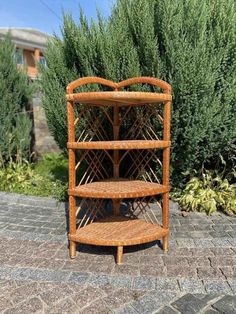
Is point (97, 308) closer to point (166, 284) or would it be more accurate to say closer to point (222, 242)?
point (166, 284)

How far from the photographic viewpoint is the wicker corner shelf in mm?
2449

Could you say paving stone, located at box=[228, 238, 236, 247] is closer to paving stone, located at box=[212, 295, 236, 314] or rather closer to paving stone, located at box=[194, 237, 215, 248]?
paving stone, located at box=[194, 237, 215, 248]

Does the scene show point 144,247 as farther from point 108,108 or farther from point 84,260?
point 108,108

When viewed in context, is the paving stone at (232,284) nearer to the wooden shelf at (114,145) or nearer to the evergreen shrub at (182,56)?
the wooden shelf at (114,145)

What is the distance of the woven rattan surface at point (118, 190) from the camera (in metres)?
2.45

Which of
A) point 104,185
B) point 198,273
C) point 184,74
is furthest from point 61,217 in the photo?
point 184,74

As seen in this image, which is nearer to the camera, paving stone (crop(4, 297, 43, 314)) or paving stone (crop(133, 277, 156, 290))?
paving stone (crop(4, 297, 43, 314))

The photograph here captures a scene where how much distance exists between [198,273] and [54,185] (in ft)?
8.89

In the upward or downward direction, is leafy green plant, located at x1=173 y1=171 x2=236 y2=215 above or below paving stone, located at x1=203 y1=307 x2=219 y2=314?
above

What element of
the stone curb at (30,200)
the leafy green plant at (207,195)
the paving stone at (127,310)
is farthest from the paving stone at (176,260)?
the stone curb at (30,200)

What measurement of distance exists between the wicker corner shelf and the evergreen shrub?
26 cm

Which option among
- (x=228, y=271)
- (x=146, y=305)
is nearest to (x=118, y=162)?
(x=228, y=271)

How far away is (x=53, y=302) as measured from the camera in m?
1.96

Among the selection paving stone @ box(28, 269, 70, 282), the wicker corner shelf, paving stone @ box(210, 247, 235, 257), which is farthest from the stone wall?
paving stone @ box(210, 247, 235, 257)
